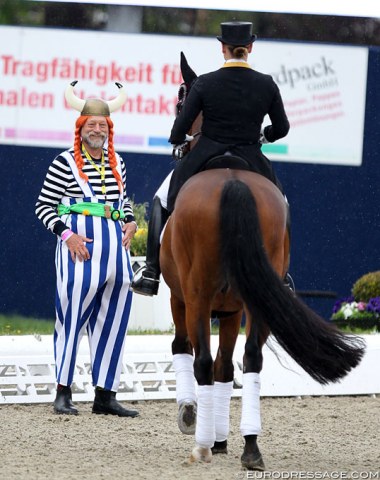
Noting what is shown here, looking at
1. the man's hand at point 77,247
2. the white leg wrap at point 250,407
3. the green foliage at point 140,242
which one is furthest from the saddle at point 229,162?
the green foliage at point 140,242

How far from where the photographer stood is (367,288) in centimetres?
1125

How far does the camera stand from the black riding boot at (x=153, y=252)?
6594 mm

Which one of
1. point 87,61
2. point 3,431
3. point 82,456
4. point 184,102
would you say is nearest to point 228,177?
point 184,102

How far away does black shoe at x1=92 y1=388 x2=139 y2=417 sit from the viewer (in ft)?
25.1

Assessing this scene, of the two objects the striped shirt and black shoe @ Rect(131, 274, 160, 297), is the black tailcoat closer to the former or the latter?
black shoe @ Rect(131, 274, 160, 297)

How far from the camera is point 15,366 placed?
8.22 m

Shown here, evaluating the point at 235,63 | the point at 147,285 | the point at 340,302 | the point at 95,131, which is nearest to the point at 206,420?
the point at 147,285

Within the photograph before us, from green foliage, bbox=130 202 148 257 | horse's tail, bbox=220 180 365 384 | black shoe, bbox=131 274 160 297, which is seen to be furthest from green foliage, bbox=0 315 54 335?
horse's tail, bbox=220 180 365 384

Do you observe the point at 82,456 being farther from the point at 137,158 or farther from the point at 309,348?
the point at 137,158

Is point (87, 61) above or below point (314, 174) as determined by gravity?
above

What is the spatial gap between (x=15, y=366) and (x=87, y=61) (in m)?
4.43

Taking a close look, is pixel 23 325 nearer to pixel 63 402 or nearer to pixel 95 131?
pixel 63 402

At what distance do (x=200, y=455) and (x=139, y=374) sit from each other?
2.68 m

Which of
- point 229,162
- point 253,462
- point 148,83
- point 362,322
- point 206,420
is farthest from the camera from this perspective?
point 148,83
